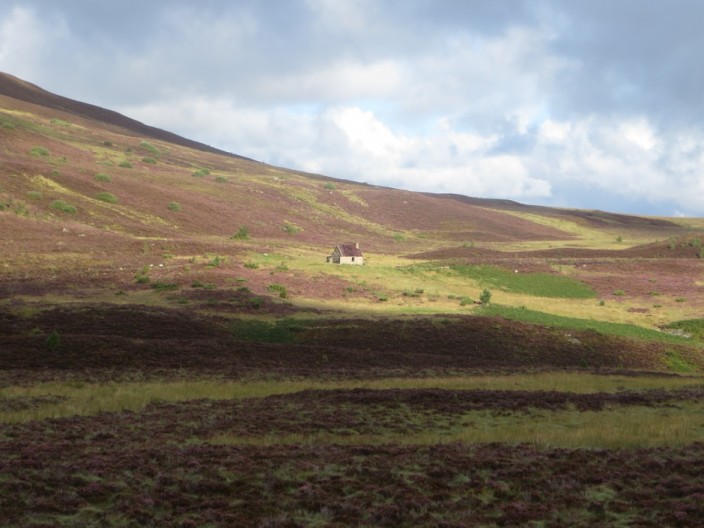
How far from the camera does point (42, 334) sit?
34.8 metres

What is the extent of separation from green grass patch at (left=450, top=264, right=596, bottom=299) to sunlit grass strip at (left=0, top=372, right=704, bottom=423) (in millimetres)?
31585

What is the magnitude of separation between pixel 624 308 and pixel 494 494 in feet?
174

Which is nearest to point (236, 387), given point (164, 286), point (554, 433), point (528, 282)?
point (554, 433)

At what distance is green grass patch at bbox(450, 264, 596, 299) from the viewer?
216 ft

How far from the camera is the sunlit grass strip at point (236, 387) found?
68.3 ft

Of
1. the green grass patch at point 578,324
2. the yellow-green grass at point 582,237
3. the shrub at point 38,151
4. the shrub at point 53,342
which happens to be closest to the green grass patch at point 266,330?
the shrub at point 53,342

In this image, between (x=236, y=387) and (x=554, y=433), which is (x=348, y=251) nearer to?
(x=236, y=387)

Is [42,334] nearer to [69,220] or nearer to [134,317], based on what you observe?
[134,317]

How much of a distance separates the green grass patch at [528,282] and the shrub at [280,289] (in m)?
22.5

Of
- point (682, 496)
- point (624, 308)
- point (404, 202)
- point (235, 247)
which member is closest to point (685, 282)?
point (624, 308)

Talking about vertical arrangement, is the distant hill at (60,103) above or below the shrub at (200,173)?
above

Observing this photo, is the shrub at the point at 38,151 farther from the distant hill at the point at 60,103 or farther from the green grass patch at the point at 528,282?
the green grass patch at the point at 528,282

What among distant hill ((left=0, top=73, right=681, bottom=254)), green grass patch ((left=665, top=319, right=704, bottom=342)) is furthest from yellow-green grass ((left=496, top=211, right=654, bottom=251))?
green grass patch ((left=665, top=319, right=704, bottom=342))

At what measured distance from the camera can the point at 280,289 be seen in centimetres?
5372
